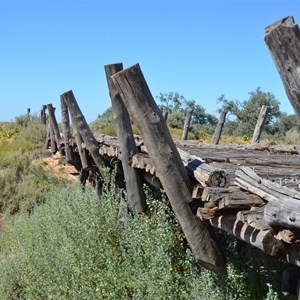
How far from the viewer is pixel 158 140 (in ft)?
12.8

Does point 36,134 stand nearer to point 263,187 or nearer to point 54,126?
point 54,126

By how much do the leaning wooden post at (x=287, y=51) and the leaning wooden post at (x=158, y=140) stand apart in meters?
1.97

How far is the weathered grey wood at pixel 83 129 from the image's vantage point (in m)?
7.39

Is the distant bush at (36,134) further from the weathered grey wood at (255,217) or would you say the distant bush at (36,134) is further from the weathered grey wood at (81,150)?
the weathered grey wood at (255,217)

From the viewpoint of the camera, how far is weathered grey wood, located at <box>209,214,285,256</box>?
118 inches

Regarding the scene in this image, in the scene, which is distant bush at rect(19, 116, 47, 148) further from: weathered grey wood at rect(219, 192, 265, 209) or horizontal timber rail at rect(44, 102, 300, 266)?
weathered grey wood at rect(219, 192, 265, 209)

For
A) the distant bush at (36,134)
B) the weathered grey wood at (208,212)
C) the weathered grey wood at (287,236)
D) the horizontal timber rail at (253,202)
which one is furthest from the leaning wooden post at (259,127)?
the distant bush at (36,134)

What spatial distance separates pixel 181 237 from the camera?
5176 millimetres

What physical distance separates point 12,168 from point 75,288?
1264 cm

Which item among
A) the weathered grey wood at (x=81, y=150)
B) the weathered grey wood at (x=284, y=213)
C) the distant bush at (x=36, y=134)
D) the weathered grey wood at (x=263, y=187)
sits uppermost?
the distant bush at (x=36, y=134)

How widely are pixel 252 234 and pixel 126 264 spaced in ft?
6.68

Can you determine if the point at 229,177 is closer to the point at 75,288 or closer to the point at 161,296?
the point at 161,296

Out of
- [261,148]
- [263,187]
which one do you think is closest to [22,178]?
[261,148]

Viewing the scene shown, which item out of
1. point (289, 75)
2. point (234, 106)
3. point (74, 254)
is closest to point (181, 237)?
point (74, 254)
